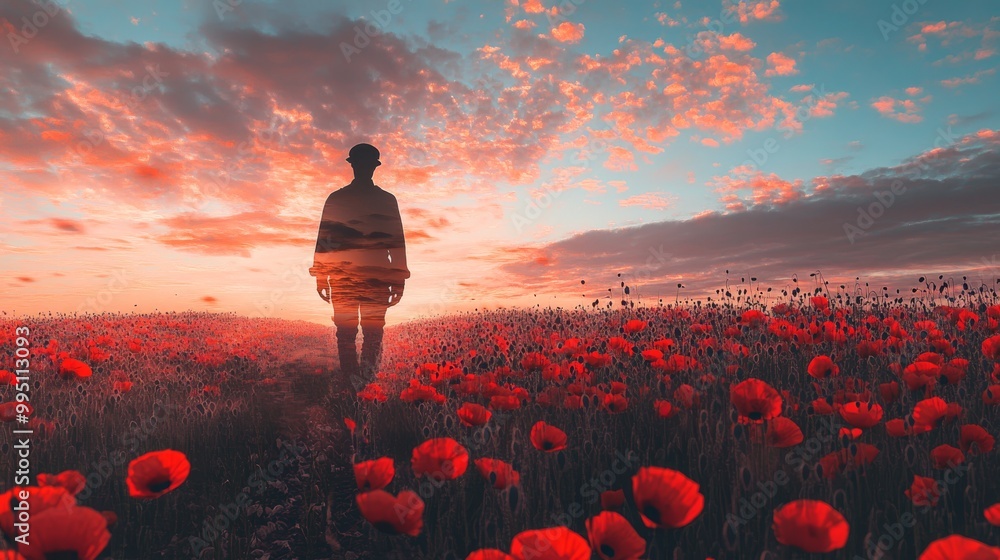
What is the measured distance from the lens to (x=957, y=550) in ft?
4.98

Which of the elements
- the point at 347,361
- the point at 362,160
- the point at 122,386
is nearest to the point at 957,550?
the point at 122,386

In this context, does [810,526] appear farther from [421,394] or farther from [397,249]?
[397,249]

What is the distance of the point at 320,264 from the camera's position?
8.06 meters

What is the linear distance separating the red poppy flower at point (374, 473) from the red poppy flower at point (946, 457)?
2374 mm

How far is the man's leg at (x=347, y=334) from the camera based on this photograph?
323 inches

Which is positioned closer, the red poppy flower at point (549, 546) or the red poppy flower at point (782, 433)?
the red poppy flower at point (549, 546)

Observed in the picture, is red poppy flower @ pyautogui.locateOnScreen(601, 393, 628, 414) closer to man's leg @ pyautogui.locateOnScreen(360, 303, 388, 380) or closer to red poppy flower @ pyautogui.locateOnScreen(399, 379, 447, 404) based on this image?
red poppy flower @ pyautogui.locateOnScreen(399, 379, 447, 404)

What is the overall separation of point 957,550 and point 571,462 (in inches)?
74.4

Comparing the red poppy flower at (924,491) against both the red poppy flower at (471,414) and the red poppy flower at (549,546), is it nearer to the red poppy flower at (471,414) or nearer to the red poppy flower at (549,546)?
the red poppy flower at (549,546)

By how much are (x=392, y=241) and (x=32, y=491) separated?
6.27m

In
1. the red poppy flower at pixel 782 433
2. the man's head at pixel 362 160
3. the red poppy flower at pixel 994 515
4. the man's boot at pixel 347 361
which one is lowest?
the man's boot at pixel 347 361

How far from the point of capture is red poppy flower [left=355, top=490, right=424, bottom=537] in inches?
78.0

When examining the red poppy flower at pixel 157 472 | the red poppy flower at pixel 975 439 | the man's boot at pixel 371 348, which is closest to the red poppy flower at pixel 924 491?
the red poppy flower at pixel 975 439

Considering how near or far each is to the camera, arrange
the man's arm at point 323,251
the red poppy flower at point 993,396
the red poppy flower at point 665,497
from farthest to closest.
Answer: the man's arm at point 323,251, the red poppy flower at point 993,396, the red poppy flower at point 665,497
